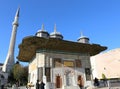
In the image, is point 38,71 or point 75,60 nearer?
point 38,71

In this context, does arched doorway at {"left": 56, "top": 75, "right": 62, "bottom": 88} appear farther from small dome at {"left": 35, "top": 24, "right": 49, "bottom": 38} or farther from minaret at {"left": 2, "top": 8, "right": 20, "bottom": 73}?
minaret at {"left": 2, "top": 8, "right": 20, "bottom": 73}

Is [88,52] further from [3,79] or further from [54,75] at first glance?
[3,79]

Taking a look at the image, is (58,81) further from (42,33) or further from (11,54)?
(11,54)

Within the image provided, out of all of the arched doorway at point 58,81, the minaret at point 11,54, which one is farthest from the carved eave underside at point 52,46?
the minaret at point 11,54

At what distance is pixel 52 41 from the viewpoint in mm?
17828

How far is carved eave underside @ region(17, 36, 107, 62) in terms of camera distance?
1753 cm

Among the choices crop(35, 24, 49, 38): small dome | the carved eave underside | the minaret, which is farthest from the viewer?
the minaret

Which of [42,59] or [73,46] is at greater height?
[73,46]

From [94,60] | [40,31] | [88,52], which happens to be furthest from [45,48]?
[94,60]

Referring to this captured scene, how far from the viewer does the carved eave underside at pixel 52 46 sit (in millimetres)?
17531

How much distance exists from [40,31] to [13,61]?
3780 cm

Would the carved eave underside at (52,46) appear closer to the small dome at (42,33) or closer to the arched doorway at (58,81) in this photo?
the small dome at (42,33)

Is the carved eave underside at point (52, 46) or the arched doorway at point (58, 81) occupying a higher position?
the carved eave underside at point (52, 46)

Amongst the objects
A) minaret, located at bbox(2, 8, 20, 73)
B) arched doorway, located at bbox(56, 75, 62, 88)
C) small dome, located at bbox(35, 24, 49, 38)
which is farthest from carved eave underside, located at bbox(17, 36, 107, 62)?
minaret, located at bbox(2, 8, 20, 73)
